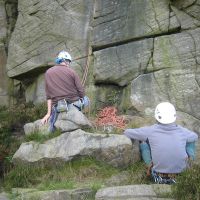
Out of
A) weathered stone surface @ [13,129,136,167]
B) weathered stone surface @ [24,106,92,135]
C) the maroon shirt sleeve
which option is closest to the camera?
weathered stone surface @ [13,129,136,167]

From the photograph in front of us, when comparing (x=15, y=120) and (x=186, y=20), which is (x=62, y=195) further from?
(x=186, y=20)

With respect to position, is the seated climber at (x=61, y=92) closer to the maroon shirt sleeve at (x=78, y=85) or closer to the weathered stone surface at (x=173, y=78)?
the maroon shirt sleeve at (x=78, y=85)

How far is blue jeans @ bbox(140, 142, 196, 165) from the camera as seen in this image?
8.91 metres

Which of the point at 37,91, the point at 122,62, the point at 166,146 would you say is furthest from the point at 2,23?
the point at 166,146

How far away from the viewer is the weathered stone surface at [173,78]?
1236cm

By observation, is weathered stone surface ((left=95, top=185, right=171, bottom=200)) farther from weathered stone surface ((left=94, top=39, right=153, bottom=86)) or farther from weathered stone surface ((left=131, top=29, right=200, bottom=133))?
weathered stone surface ((left=94, top=39, right=153, bottom=86))

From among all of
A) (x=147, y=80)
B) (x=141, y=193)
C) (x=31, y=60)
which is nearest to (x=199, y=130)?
(x=147, y=80)

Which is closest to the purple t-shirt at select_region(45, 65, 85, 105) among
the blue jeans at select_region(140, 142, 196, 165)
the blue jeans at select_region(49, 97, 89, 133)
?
the blue jeans at select_region(49, 97, 89, 133)

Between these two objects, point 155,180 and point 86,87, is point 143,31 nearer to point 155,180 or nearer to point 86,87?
point 86,87

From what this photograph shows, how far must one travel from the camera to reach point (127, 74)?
42.7 feet

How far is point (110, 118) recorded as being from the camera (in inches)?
474

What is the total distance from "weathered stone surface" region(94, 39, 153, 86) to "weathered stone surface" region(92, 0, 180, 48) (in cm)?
27

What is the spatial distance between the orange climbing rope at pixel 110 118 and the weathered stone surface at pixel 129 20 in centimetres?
196

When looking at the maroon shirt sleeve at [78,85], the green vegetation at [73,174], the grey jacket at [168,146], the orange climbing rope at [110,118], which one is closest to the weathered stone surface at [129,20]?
the orange climbing rope at [110,118]
